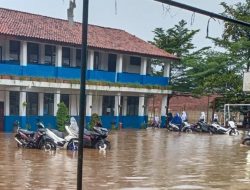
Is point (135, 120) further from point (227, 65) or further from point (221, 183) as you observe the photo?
point (221, 183)

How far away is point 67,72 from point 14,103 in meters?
3.78

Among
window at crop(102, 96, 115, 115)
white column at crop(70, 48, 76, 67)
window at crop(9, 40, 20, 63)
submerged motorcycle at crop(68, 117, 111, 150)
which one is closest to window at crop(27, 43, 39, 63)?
window at crop(9, 40, 20, 63)

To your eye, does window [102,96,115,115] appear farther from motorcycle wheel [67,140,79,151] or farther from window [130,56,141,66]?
motorcycle wheel [67,140,79,151]

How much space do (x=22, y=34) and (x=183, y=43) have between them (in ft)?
61.2

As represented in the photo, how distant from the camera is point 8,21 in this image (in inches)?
1125

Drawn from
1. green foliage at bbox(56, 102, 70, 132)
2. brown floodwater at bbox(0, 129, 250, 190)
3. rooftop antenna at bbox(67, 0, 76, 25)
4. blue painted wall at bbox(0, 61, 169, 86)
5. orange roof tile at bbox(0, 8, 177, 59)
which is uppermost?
orange roof tile at bbox(0, 8, 177, 59)

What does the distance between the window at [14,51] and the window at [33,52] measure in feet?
2.84

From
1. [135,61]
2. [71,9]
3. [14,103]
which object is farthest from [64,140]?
[135,61]

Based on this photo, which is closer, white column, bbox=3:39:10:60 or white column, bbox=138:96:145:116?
white column, bbox=3:39:10:60

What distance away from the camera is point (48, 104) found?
2983cm

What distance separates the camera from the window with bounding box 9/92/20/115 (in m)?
27.8

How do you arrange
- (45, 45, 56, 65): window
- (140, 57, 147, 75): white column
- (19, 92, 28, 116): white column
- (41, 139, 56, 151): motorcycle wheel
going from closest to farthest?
(41, 139, 56, 151): motorcycle wheel
(19, 92, 28, 116): white column
(45, 45, 56, 65): window
(140, 57, 147, 75): white column

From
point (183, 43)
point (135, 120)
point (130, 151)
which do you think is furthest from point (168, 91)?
point (130, 151)

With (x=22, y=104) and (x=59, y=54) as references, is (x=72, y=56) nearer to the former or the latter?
(x=59, y=54)
